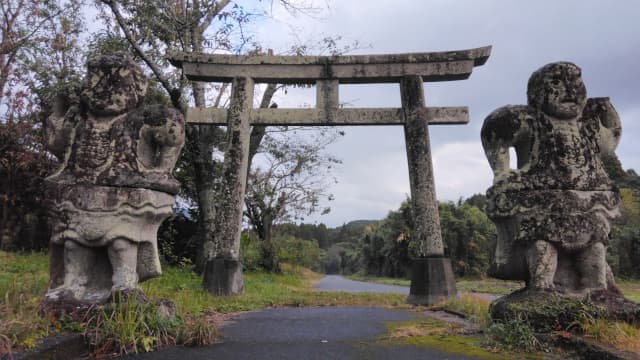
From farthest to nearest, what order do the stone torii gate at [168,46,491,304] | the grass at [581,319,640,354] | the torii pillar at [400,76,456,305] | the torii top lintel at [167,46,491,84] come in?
the torii top lintel at [167,46,491,84]
the stone torii gate at [168,46,491,304]
the torii pillar at [400,76,456,305]
the grass at [581,319,640,354]

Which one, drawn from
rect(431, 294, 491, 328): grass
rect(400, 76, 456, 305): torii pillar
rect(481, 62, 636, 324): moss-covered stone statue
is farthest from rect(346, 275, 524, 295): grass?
rect(481, 62, 636, 324): moss-covered stone statue

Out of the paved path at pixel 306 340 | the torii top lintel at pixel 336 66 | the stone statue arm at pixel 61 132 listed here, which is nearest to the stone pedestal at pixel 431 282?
the paved path at pixel 306 340

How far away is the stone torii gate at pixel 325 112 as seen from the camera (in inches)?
314

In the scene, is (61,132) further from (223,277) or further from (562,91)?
(562,91)

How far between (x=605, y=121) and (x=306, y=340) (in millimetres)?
3467

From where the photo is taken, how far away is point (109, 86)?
13.3 feet

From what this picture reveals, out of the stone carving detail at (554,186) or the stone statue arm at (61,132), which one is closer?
the stone carving detail at (554,186)

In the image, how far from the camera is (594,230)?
A: 12.6 feet

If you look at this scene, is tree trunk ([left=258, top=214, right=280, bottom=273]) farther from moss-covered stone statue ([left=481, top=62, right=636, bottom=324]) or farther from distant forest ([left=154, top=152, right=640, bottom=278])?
moss-covered stone statue ([left=481, top=62, right=636, bottom=324])

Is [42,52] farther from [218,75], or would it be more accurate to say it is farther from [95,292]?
[95,292]

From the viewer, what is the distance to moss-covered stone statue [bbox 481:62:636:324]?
12.6 ft

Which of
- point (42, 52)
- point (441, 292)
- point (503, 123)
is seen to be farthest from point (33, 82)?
point (503, 123)

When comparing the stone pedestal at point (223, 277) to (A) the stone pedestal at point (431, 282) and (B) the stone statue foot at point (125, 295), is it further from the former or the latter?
(B) the stone statue foot at point (125, 295)

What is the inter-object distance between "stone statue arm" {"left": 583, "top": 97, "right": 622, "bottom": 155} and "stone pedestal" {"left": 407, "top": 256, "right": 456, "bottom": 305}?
12.6 ft
